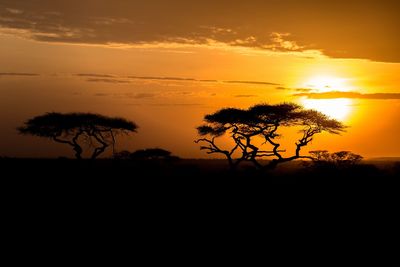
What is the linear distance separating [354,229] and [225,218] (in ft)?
15.2

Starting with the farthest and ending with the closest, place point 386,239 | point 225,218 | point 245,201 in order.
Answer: point 245,201 < point 225,218 < point 386,239

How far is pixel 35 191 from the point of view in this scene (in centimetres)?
2491

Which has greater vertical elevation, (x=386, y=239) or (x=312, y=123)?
(x=312, y=123)

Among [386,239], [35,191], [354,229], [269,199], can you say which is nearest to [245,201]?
[269,199]

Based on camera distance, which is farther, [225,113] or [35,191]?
[225,113]

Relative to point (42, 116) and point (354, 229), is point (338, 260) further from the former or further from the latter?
point (42, 116)

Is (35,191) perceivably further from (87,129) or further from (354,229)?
(87,129)

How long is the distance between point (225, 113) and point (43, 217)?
32.3 meters

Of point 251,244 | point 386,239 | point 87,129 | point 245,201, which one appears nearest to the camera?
point 251,244

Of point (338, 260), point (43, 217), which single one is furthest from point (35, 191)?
point (338, 260)

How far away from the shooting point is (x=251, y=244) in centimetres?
1451

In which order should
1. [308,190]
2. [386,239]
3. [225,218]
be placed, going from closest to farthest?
1. [386,239]
2. [225,218]
3. [308,190]

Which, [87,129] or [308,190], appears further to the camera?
[87,129]

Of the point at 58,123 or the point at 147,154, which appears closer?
the point at 58,123
